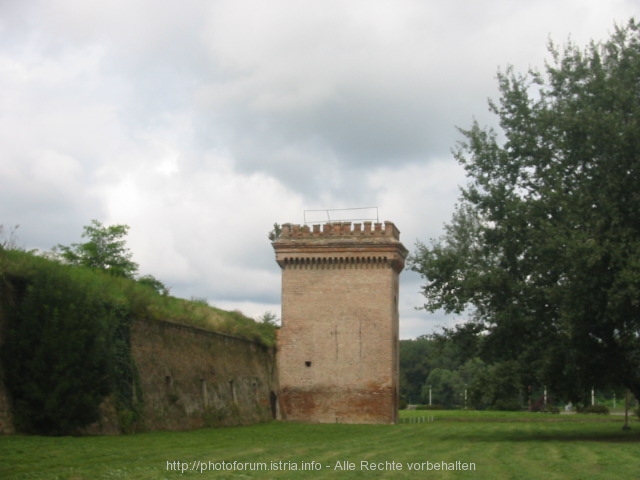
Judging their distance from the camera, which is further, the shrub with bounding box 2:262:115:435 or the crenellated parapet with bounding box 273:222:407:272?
the crenellated parapet with bounding box 273:222:407:272

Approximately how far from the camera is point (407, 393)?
11369 centimetres

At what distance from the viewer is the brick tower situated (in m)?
38.1

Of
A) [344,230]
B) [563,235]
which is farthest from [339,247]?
[563,235]

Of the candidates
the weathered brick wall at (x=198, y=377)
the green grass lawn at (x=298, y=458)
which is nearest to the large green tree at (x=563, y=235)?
the green grass lawn at (x=298, y=458)

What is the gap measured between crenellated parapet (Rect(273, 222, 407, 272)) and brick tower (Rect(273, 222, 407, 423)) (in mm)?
44

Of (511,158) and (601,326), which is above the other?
(511,158)

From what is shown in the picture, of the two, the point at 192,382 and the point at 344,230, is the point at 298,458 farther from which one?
the point at 344,230

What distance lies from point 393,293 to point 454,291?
13530 mm

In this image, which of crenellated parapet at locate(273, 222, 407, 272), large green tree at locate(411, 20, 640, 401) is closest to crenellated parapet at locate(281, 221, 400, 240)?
crenellated parapet at locate(273, 222, 407, 272)

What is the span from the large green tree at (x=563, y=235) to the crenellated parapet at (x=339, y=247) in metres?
11.6

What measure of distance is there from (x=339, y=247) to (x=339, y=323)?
338cm

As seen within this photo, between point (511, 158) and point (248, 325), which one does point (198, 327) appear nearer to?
point (248, 325)

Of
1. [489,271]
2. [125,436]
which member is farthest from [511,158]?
[125,436]

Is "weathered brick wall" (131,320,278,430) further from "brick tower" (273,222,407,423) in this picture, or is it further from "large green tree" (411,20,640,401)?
"large green tree" (411,20,640,401)
